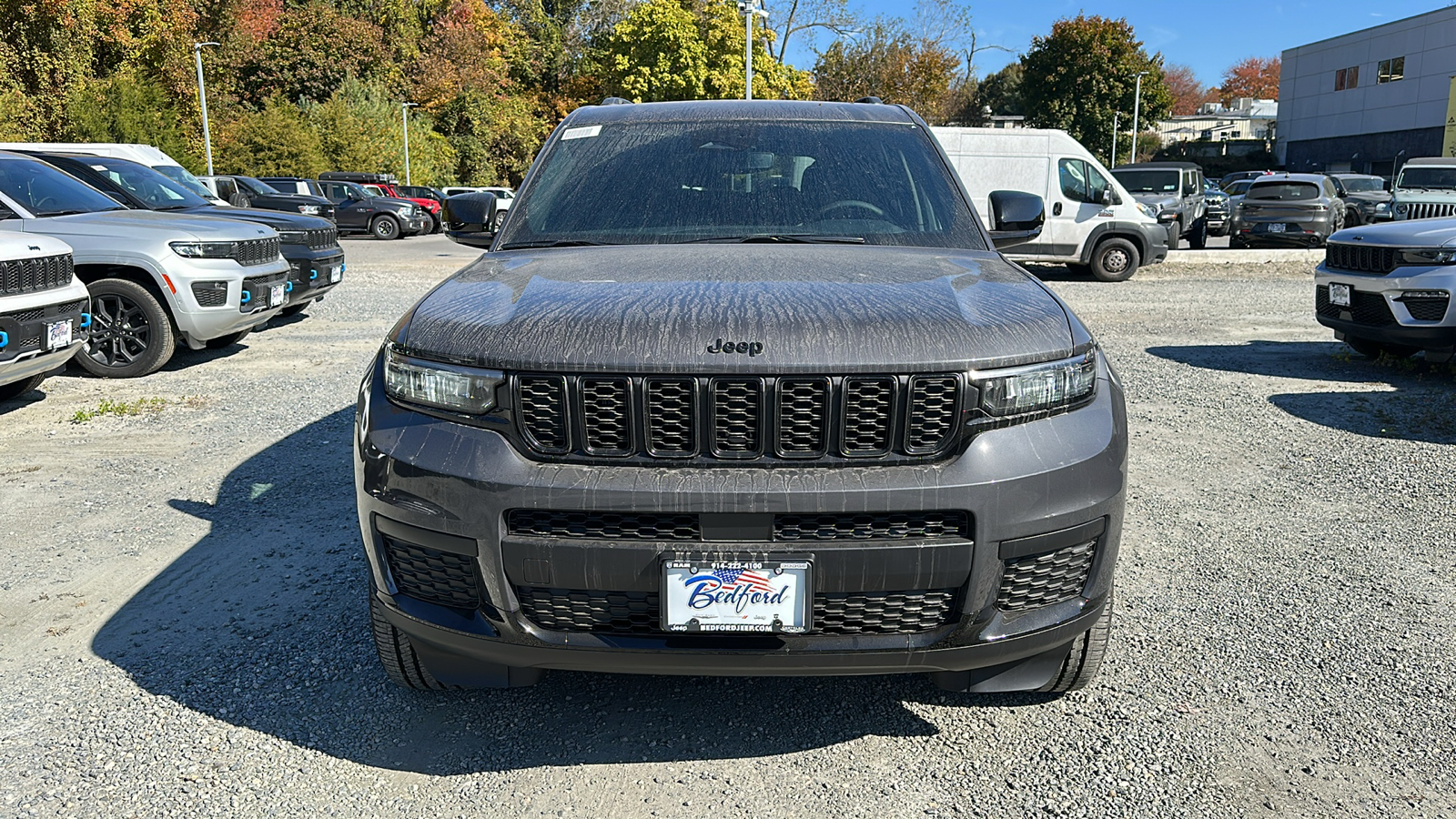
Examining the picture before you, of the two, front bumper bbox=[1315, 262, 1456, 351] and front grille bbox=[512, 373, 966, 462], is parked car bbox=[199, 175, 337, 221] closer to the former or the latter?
front bumper bbox=[1315, 262, 1456, 351]

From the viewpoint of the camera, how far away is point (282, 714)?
9.71 feet

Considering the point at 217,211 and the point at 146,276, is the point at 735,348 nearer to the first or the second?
the point at 146,276

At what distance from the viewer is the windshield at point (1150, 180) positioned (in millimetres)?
22141

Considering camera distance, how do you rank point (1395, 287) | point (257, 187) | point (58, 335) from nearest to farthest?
point (58, 335)
point (1395, 287)
point (257, 187)

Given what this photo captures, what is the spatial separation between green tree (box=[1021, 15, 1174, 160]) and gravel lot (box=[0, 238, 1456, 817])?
60.6m

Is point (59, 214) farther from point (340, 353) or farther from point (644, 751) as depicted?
point (644, 751)

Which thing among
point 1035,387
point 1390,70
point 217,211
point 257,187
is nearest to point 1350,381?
point 1035,387

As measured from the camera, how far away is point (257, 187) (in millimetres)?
24641

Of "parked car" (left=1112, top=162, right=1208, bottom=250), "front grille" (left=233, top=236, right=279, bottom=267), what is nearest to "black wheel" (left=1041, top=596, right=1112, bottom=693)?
"front grille" (left=233, top=236, right=279, bottom=267)

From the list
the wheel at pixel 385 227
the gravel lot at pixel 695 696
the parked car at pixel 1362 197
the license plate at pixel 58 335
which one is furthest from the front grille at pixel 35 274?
the parked car at pixel 1362 197

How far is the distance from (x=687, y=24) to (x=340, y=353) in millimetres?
40987

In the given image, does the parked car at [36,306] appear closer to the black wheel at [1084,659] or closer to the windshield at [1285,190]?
the black wheel at [1084,659]

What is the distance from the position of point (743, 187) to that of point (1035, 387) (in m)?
1.54

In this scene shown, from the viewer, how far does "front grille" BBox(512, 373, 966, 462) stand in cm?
234
